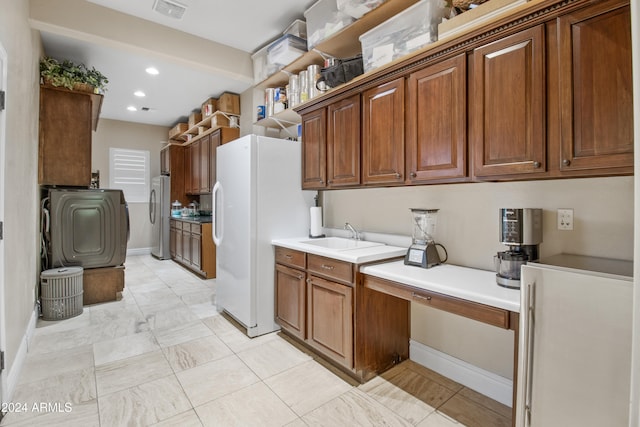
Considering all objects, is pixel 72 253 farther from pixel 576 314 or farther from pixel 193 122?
pixel 576 314

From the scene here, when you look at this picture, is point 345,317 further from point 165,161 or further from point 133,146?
point 133,146

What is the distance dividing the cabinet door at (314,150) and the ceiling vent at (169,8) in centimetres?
154

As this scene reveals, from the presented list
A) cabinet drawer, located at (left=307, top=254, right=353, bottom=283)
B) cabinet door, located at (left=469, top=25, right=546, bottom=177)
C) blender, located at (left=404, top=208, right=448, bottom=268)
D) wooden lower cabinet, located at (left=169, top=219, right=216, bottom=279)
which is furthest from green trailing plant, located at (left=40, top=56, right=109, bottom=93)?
cabinet door, located at (left=469, top=25, right=546, bottom=177)

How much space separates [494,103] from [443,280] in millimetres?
986

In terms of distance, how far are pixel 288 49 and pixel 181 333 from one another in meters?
2.92

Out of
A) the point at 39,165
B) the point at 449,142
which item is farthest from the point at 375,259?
the point at 39,165

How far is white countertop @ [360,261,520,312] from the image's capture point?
1.44 metres

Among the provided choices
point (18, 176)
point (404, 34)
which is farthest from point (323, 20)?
point (18, 176)

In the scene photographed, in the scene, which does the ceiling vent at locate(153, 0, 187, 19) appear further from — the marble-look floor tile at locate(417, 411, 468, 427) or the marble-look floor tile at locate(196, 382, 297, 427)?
the marble-look floor tile at locate(417, 411, 468, 427)

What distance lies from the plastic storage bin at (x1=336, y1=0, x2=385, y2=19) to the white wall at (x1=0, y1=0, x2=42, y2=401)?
2169 millimetres

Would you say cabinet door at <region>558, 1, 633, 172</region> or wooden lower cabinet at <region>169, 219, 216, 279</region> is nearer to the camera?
cabinet door at <region>558, 1, 633, 172</region>

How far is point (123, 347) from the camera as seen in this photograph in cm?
261

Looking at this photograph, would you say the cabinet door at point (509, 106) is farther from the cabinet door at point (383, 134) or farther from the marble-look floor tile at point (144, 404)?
the marble-look floor tile at point (144, 404)

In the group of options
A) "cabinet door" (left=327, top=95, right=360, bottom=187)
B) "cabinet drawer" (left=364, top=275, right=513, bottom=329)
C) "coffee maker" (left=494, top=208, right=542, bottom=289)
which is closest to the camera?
"cabinet drawer" (left=364, top=275, right=513, bottom=329)
